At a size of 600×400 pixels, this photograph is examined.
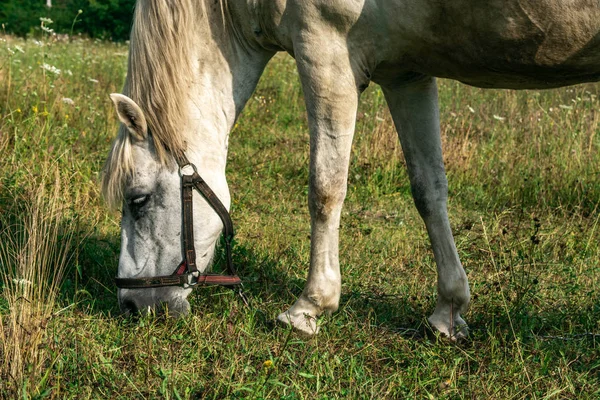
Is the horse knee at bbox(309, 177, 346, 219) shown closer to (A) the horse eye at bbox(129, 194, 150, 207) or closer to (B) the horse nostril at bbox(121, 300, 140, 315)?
(A) the horse eye at bbox(129, 194, 150, 207)

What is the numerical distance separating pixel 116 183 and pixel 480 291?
2016 mm

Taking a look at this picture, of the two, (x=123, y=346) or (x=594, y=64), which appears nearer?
(x=594, y=64)

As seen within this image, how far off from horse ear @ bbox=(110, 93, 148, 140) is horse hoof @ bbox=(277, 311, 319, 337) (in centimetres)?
106

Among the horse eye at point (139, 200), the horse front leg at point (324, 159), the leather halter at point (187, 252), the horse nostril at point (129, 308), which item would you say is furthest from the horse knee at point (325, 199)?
the horse nostril at point (129, 308)

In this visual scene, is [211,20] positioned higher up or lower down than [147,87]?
higher up

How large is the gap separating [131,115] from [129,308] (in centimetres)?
92

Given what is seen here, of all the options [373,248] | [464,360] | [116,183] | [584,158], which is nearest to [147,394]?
[116,183]

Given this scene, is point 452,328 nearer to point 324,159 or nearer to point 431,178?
point 431,178

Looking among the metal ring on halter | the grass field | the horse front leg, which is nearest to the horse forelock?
the metal ring on halter

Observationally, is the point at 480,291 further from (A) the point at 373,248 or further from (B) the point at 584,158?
(B) the point at 584,158

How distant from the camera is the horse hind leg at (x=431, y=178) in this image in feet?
11.2

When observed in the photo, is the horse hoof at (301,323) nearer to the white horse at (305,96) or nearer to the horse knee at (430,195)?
the white horse at (305,96)

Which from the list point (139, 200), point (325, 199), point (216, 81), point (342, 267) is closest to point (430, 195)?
point (325, 199)

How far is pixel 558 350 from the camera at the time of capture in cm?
311
